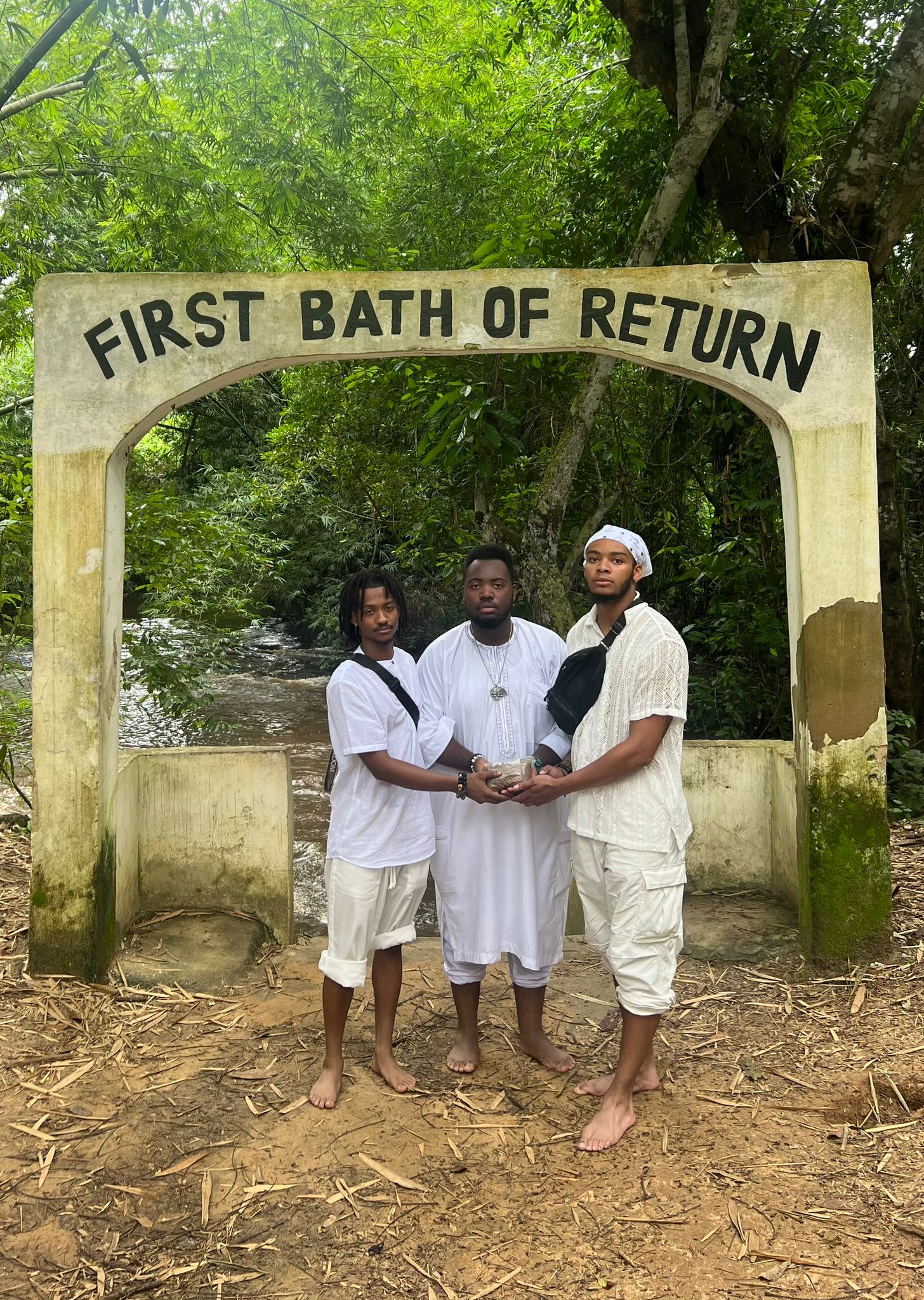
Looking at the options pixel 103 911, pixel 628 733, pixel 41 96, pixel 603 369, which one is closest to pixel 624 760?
pixel 628 733

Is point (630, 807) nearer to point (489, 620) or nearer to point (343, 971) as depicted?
point (489, 620)

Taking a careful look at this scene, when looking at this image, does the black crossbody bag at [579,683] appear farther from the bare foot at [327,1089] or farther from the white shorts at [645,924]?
the bare foot at [327,1089]

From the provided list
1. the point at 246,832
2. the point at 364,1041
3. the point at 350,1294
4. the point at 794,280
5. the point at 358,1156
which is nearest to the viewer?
the point at 350,1294

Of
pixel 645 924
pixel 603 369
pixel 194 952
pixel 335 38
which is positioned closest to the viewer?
pixel 645 924

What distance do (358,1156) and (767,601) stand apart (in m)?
5.87

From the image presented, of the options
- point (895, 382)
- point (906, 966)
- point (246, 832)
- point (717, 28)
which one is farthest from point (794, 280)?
point (895, 382)

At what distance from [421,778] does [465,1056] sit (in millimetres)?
1130

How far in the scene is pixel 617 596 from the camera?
3346 mm

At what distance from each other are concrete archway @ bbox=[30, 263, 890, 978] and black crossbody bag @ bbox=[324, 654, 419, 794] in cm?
140

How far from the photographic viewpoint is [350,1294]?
8.63 ft

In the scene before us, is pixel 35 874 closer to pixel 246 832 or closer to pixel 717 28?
pixel 246 832

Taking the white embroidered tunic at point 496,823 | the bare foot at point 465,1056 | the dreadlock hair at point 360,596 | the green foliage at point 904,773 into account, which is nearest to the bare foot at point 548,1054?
the bare foot at point 465,1056

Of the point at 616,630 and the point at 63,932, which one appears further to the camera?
the point at 63,932

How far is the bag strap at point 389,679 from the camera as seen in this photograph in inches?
136
